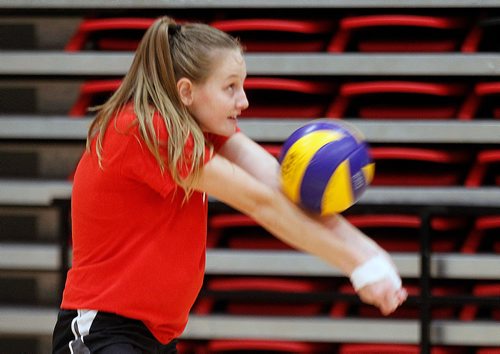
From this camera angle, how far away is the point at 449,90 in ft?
13.6

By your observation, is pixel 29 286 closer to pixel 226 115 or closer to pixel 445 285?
pixel 445 285

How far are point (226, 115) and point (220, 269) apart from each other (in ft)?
5.74

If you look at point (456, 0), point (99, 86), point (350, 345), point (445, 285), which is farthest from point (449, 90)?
point (99, 86)

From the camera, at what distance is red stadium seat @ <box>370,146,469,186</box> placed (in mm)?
4188

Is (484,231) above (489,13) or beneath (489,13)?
beneath

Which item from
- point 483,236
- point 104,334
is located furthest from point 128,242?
point 483,236

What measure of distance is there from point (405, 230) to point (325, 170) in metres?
1.91

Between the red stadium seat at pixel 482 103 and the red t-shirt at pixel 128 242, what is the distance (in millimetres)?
1867

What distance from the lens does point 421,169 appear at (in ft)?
13.9

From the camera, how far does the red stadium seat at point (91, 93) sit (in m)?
4.27

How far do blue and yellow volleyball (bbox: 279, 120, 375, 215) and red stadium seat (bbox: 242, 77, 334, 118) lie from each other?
162cm

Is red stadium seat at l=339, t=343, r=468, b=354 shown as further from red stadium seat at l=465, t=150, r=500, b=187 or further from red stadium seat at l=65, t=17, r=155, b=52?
red stadium seat at l=65, t=17, r=155, b=52

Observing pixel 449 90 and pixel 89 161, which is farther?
pixel 449 90

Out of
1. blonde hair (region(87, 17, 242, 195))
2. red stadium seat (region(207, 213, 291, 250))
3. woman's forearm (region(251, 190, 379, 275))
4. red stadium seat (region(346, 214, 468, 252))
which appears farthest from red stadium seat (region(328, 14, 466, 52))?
woman's forearm (region(251, 190, 379, 275))
